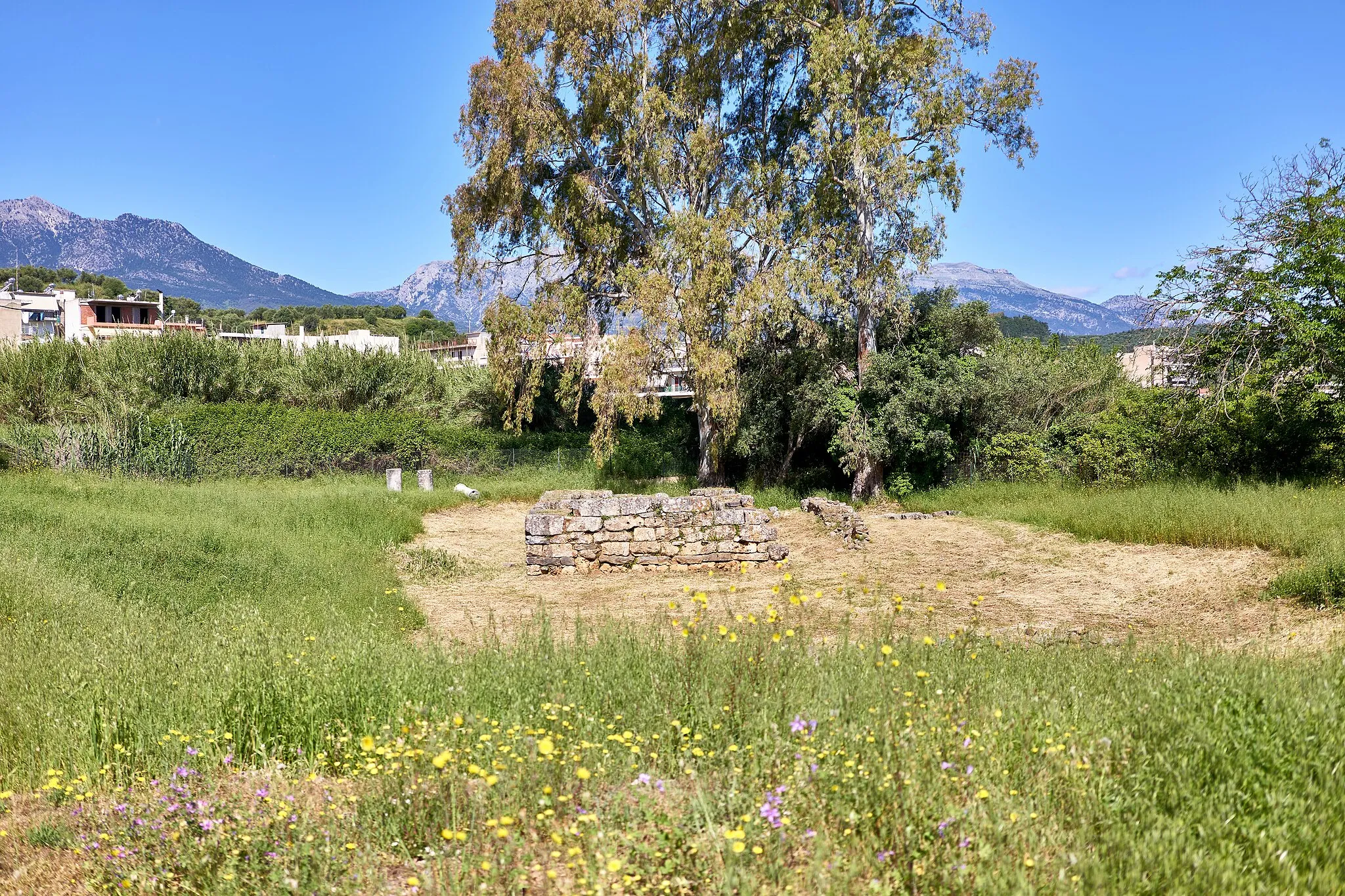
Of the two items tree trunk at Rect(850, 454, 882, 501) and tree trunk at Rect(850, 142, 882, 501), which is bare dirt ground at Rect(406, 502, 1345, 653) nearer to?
tree trunk at Rect(850, 454, 882, 501)

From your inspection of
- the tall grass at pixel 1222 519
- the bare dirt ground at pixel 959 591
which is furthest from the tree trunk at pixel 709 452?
the tall grass at pixel 1222 519

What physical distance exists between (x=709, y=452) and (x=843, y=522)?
8.15 m

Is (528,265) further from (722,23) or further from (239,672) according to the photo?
(239,672)

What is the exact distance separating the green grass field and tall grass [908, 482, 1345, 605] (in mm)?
3774

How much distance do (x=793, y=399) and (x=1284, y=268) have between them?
410 inches

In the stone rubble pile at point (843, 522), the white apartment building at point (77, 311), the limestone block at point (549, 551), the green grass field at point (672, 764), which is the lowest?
the limestone block at point (549, 551)

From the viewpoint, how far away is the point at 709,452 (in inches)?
859

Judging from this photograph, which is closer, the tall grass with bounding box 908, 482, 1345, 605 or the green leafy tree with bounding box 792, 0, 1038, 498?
the tall grass with bounding box 908, 482, 1345, 605

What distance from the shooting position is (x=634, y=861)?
3031 mm

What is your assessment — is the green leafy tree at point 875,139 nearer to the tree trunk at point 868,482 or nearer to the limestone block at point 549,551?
the tree trunk at point 868,482

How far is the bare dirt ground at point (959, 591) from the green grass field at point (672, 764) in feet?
4.77

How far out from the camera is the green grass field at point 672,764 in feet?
9.61

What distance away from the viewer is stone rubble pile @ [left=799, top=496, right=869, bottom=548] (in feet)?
Answer: 43.8

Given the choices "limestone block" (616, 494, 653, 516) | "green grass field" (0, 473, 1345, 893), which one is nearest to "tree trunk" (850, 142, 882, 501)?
"limestone block" (616, 494, 653, 516)
